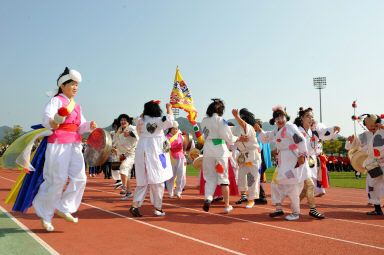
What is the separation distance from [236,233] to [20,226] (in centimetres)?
331

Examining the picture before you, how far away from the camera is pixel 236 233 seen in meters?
4.69

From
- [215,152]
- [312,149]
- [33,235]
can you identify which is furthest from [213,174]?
[33,235]

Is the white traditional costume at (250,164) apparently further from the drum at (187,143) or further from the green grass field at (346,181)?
the green grass field at (346,181)

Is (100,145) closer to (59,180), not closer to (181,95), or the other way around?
(59,180)

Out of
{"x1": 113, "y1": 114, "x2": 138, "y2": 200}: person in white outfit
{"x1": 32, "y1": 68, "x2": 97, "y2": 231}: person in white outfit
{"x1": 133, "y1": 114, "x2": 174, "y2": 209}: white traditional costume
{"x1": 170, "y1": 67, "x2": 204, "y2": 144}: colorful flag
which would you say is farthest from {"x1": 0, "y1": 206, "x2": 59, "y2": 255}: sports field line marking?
{"x1": 170, "y1": 67, "x2": 204, "y2": 144}: colorful flag

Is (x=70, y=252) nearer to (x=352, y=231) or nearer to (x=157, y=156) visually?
(x=157, y=156)

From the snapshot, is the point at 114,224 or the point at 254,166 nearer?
the point at 114,224

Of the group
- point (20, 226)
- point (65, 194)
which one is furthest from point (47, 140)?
point (20, 226)

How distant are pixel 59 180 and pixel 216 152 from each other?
3.02 m

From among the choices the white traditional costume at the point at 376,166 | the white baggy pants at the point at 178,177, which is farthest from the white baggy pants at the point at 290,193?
the white baggy pants at the point at 178,177

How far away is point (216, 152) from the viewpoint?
6355mm

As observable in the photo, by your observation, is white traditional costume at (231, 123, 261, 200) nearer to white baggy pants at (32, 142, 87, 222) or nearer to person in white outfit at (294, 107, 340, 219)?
person in white outfit at (294, 107, 340, 219)

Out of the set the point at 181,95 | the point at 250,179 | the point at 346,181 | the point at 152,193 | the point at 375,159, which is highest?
the point at 181,95

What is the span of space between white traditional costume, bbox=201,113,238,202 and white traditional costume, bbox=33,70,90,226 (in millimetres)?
2583
